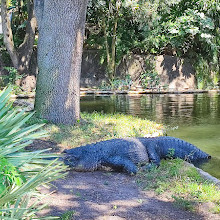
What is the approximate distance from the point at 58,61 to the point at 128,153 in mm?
2821

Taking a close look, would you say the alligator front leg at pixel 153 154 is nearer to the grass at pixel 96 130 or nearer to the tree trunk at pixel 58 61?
the grass at pixel 96 130

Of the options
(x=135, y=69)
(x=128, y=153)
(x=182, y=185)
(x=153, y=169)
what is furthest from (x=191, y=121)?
(x=135, y=69)

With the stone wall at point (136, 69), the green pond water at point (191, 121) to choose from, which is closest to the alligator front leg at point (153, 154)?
the green pond water at point (191, 121)

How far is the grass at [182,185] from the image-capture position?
3.10 meters

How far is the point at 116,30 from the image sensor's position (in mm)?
18469

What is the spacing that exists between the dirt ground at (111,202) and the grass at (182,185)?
0.08 meters

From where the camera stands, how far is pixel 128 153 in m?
4.59

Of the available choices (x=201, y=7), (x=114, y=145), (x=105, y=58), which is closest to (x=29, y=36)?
(x=105, y=58)

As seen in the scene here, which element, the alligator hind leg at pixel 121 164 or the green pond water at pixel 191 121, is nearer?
the alligator hind leg at pixel 121 164

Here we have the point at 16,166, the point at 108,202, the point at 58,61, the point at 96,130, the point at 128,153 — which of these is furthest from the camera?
the point at 58,61

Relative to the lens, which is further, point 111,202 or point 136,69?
point 136,69

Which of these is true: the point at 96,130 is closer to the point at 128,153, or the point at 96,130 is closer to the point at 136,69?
the point at 128,153

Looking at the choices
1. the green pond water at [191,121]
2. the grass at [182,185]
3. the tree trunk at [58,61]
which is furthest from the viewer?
the tree trunk at [58,61]

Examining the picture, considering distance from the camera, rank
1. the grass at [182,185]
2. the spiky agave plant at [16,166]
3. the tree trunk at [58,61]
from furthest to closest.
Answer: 1. the tree trunk at [58,61]
2. the grass at [182,185]
3. the spiky agave plant at [16,166]
